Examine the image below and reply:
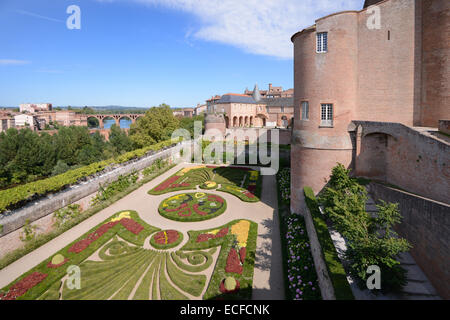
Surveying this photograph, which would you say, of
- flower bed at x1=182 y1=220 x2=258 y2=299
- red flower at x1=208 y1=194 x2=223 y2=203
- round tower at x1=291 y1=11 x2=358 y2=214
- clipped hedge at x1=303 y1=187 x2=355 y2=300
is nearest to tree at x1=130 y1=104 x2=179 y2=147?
red flower at x1=208 y1=194 x2=223 y2=203

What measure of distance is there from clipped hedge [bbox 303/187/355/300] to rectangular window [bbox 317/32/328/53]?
995 cm

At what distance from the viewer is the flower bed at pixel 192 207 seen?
20.4 metres

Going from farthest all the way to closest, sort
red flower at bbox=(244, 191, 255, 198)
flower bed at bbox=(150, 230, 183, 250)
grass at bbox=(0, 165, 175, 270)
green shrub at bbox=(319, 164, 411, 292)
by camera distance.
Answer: red flower at bbox=(244, 191, 255, 198) < flower bed at bbox=(150, 230, 183, 250) < grass at bbox=(0, 165, 175, 270) < green shrub at bbox=(319, 164, 411, 292)

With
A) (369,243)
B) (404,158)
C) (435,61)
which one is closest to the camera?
(369,243)

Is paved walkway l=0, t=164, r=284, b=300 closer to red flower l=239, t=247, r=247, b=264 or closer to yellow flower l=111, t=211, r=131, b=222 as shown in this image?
red flower l=239, t=247, r=247, b=264

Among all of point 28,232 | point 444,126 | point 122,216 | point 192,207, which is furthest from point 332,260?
point 28,232

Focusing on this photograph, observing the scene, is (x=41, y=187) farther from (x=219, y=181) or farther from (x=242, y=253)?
(x=219, y=181)

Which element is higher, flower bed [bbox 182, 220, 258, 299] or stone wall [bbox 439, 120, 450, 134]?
stone wall [bbox 439, 120, 450, 134]

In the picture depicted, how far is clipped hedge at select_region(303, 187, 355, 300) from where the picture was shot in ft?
28.4

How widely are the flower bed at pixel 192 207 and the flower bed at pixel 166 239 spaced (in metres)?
2.23

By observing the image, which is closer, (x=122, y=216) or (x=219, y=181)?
(x=122, y=216)

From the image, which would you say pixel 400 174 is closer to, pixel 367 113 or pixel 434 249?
pixel 367 113

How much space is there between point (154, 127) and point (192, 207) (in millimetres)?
30774

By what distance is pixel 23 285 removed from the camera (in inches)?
512
